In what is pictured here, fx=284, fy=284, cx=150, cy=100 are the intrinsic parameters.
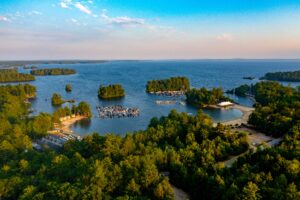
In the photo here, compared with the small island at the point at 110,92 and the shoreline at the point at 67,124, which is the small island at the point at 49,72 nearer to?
the small island at the point at 110,92

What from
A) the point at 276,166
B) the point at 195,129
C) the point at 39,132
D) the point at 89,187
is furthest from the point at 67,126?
the point at 276,166

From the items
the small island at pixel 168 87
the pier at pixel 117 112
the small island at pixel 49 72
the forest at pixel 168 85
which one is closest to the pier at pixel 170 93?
the small island at pixel 168 87

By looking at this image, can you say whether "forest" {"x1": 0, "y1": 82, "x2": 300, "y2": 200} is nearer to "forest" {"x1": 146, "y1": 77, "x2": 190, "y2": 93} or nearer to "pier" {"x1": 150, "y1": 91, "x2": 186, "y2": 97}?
"pier" {"x1": 150, "y1": 91, "x2": 186, "y2": 97}

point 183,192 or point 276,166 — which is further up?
point 276,166

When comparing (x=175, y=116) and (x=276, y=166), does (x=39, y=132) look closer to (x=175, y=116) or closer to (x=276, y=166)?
(x=175, y=116)

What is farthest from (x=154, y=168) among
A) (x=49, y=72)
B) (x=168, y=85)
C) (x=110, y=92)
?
(x=49, y=72)

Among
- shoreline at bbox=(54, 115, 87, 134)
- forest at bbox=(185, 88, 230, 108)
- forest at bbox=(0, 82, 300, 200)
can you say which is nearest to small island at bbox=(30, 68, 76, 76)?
forest at bbox=(185, 88, 230, 108)

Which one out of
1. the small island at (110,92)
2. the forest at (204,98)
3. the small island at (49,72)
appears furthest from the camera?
the small island at (49,72)
